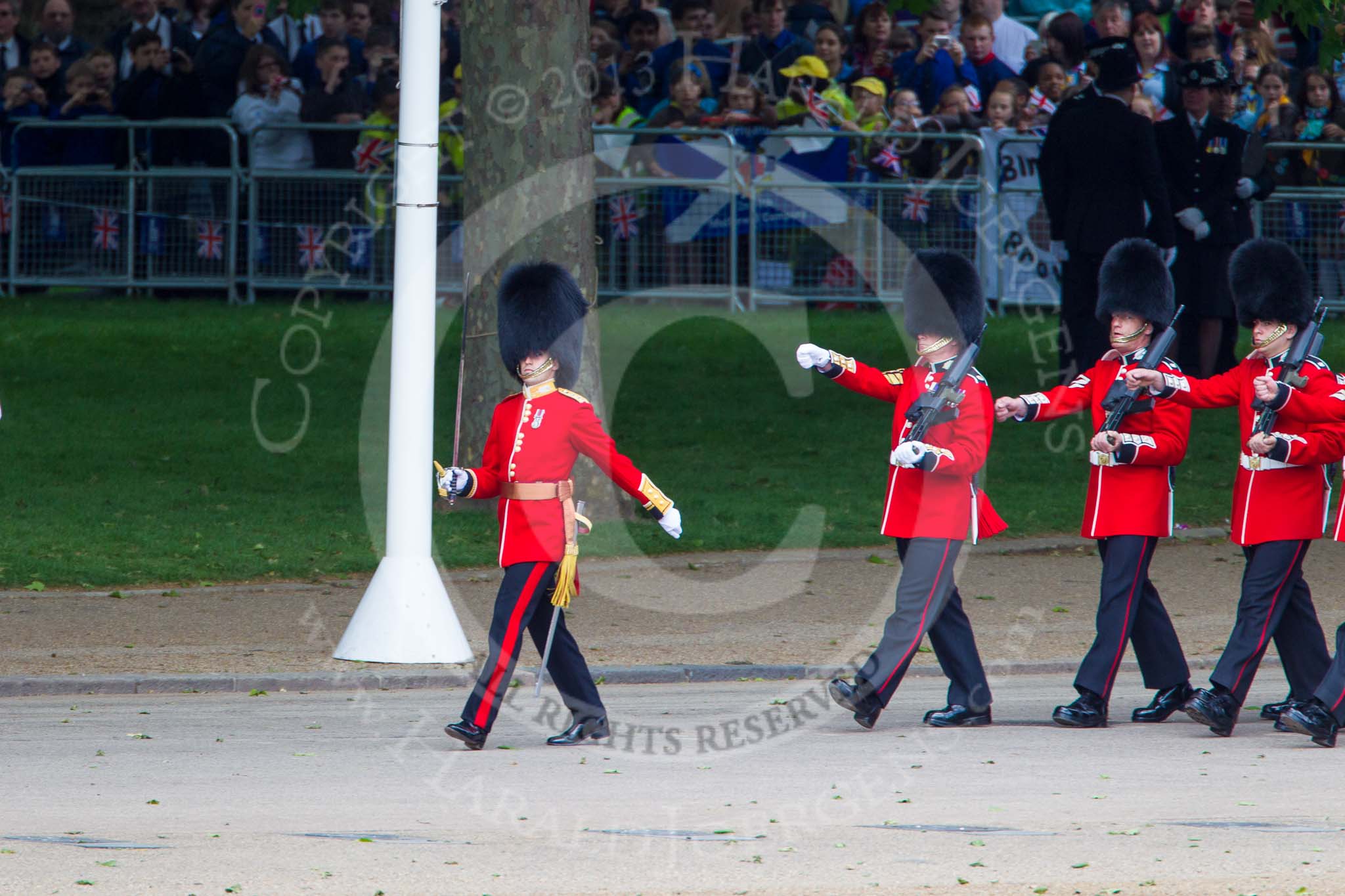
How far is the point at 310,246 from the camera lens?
19.1 m

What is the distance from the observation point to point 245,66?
19.6 meters

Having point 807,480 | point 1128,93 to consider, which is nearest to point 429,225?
point 807,480

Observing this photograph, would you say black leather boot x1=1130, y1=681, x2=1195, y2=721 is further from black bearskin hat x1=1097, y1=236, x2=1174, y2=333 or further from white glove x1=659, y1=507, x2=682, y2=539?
white glove x1=659, y1=507, x2=682, y2=539

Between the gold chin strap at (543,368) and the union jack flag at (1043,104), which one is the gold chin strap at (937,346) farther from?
the union jack flag at (1043,104)

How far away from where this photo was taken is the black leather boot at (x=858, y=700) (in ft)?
26.1

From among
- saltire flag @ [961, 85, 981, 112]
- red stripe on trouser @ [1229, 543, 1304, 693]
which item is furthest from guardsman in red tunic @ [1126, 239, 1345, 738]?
saltire flag @ [961, 85, 981, 112]

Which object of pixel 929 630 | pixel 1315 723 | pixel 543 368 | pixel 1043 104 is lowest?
pixel 1315 723

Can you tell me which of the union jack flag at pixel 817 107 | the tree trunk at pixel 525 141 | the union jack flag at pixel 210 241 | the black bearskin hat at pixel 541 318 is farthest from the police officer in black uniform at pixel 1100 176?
the union jack flag at pixel 210 241

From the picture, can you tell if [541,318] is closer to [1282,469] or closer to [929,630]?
[929,630]

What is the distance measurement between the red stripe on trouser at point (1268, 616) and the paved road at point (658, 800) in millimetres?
239

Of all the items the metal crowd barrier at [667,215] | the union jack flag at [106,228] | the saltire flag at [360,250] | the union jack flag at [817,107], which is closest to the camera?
the metal crowd barrier at [667,215]

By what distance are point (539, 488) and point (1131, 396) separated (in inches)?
85.6

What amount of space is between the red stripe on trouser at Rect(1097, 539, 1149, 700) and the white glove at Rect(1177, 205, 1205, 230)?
7852 millimetres

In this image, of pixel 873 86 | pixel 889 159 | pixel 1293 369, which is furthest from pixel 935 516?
pixel 873 86
